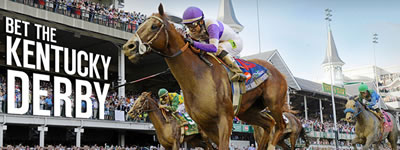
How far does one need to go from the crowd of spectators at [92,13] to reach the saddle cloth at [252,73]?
56.5 ft

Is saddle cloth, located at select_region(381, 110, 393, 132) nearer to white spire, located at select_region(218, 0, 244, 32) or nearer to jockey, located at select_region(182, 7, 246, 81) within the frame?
jockey, located at select_region(182, 7, 246, 81)

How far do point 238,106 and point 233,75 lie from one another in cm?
41

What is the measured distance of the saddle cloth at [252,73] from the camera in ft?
19.5

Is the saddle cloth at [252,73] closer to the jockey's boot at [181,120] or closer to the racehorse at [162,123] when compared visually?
the racehorse at [162,123]

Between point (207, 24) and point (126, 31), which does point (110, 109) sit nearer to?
point (126, 31)

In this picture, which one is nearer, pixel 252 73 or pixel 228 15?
pixel 252 73

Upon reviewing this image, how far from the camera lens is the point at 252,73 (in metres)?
6.12

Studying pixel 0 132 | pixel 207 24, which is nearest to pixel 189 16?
pixel 207 24

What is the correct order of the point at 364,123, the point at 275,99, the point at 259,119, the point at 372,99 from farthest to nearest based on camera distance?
the point at 364,123 → the point at 372,99 → the point at 259,119 → the point at 275,99

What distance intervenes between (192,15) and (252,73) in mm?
1234

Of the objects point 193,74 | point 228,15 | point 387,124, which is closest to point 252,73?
point 193,74

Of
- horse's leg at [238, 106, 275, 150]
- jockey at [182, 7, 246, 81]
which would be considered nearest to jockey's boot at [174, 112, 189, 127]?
horse's leg at [238, 106, 275, 150]

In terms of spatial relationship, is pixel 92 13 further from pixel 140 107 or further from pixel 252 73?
pixel 252 73

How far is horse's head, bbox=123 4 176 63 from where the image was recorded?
4.98m
